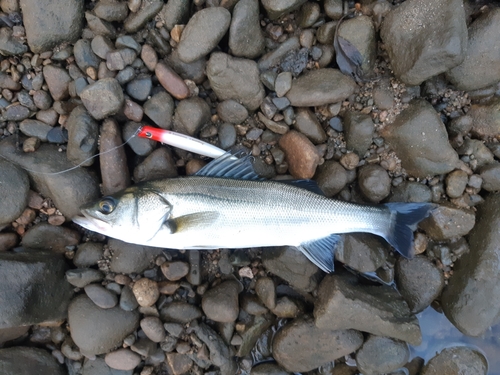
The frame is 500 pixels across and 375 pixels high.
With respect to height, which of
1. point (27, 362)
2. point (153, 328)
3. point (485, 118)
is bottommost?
point (27, 362)

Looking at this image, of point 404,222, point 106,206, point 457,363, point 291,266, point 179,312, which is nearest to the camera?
point 106,206

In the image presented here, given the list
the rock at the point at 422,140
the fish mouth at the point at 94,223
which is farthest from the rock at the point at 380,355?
the fish mouth at the point at 94,223

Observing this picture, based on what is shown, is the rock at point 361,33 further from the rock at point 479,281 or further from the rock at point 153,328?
the rock at point 153,328

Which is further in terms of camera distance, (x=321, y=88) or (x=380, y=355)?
(x=380, y=355)

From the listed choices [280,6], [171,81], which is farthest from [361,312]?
[280,6]

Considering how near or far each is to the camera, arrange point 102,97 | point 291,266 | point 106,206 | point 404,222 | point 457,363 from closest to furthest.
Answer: point 106,206 < point 102,97 < point 404,222 < point 291,266 < point 457,363

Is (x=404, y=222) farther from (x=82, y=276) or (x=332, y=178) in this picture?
(x=82, y=276)

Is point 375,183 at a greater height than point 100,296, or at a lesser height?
greater

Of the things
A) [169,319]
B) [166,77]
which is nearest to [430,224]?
[169,319]

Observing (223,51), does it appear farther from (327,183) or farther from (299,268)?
(299,268)
